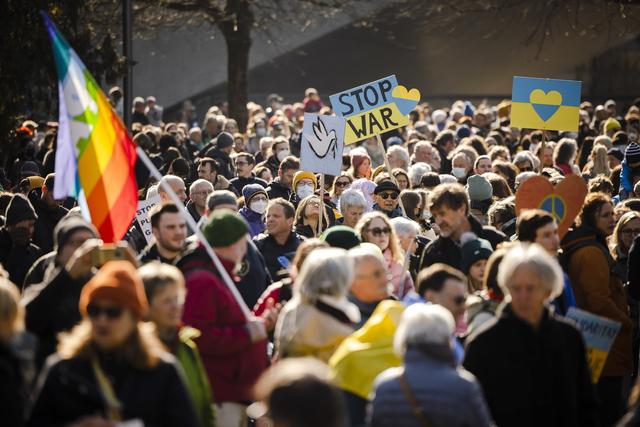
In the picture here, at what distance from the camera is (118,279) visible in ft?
17.8

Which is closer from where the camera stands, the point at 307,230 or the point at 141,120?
the point at 307,230

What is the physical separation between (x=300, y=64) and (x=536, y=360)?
98.3 feet

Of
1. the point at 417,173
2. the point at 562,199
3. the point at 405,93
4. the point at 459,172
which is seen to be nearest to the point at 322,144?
the point at 405,93

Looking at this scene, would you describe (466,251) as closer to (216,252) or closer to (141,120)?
(216,252)

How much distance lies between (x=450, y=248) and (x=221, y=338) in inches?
85.0

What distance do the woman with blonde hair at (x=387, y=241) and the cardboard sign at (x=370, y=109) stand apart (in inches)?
153

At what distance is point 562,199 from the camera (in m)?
8.91

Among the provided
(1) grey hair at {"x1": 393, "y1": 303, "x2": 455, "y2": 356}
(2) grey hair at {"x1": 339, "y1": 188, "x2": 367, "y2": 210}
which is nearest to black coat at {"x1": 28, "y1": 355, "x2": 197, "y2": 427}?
(1) grey hair at {"x1": 393, "y1": 303, "x2": 455, "y2": 356}

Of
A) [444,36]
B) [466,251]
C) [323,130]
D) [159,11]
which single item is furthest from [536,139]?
[444,36]

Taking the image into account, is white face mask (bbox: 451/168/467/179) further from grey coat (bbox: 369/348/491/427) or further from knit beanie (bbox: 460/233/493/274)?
grey coat (bbox: 369/348/491/427)

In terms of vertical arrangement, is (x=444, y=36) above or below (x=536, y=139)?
above

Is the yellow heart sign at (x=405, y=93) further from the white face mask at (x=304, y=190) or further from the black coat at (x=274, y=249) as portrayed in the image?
the black coat at (x=274, y=249)

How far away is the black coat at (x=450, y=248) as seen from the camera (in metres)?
8.60

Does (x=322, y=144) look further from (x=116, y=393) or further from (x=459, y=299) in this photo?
(x=116, y=393)
